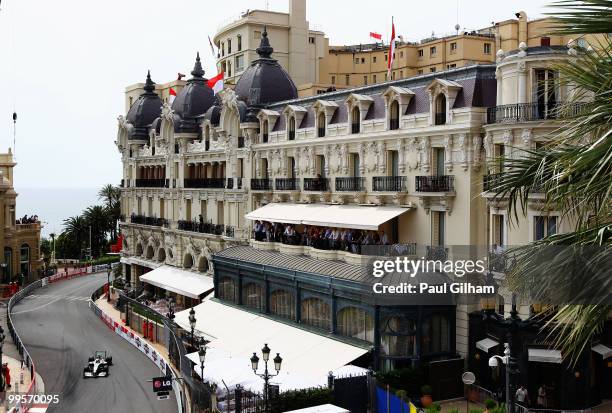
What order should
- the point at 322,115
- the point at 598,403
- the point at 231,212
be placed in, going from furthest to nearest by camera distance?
1. the point at 231,212
2. the point at 322,115
3. the point at 598,403

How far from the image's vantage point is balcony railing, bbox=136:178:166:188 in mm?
61269

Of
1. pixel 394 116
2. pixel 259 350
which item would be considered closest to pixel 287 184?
pixel 394 116

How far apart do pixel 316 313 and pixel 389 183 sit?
7.29 metres

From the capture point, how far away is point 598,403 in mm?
29016

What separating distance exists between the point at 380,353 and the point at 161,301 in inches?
1162

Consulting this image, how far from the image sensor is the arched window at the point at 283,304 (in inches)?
1485

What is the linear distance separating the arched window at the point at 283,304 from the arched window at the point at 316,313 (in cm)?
107

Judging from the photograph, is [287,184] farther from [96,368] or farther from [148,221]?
[148,221]

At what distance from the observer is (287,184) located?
43562mm

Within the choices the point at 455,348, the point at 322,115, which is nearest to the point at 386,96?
the point at 322,115

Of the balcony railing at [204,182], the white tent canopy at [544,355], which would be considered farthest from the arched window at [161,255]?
the white tent canopy at [544,355]

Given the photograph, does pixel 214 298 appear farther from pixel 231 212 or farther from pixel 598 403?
pixel 598 403

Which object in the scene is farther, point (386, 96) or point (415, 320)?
point (386, 96)

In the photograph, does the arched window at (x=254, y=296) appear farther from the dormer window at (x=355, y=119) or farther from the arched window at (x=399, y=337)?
the arched window at (x=399, y=337)
